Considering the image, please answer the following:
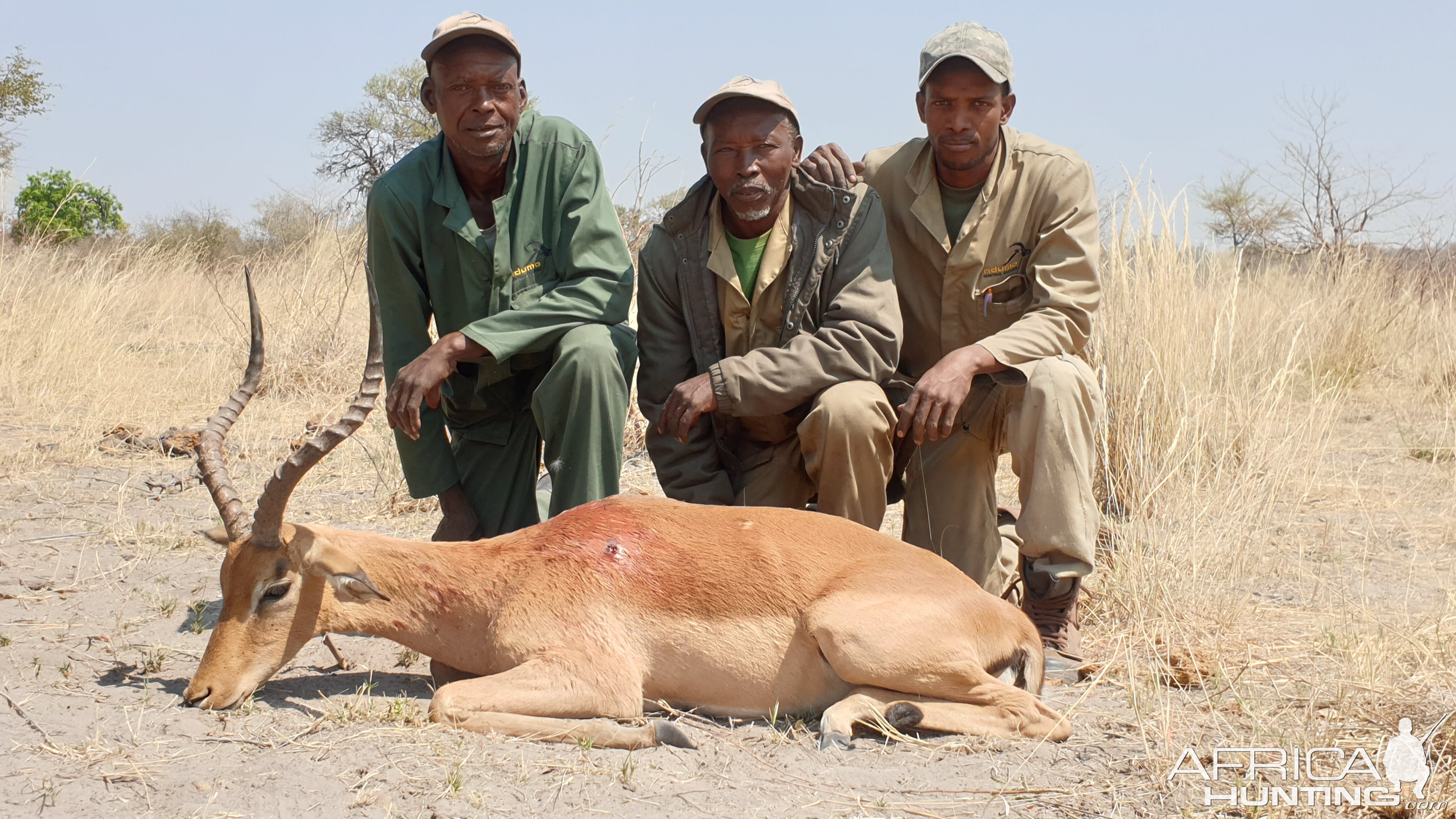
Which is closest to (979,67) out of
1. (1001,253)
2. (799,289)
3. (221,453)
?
(1001,253)

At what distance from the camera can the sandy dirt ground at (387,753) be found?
10.5 feet

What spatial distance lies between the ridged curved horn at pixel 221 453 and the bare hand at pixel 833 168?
2444 mm

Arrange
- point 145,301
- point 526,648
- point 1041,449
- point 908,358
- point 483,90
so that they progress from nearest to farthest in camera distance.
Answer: point 526,648, point 1041,449, point 483,90, point 908,358, point 145,301

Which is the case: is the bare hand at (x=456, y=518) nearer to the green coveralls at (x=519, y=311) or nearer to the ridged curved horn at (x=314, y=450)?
the green coveralls at (x=519, y=311)

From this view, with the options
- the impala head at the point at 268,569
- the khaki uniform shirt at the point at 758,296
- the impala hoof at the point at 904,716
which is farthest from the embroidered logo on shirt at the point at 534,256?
the impala hoof at the point at 904,716

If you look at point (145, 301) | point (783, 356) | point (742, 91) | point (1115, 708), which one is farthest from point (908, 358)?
point (145, 301)

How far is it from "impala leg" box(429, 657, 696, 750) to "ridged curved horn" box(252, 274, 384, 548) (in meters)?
0.79

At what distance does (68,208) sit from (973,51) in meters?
18.2

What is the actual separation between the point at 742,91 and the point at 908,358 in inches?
60.0

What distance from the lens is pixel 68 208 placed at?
742 inches

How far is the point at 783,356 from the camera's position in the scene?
487 centimetres

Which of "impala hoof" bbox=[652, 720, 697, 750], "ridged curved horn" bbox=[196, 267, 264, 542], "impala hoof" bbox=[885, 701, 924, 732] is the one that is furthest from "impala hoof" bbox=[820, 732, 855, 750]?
"ridged curved horn" bbox=[196, 267, 264, 542]

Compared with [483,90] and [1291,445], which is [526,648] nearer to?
[483,90]

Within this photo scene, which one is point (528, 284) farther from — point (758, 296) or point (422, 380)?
point (758, 296)
